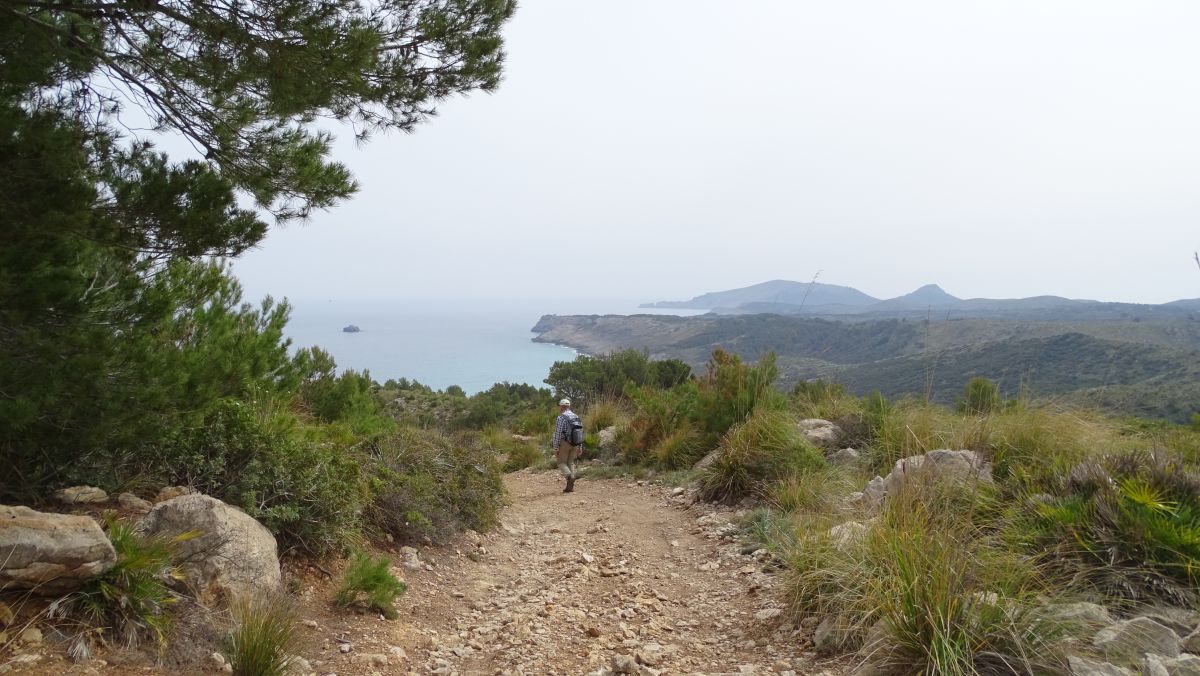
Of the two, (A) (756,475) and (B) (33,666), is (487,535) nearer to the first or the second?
(A) (756,475)

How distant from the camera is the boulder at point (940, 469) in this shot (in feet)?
15.2

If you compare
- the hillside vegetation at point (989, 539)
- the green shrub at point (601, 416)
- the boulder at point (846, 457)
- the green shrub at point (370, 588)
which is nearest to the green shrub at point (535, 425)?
the green shrub at point (601, 416)

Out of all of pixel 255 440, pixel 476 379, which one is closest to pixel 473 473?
pixel 255 440

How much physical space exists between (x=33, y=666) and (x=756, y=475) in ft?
21.6

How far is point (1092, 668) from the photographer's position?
2768 millimetres

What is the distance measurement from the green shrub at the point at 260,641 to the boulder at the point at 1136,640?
3.80 meters

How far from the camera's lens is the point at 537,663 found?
393 centimetres

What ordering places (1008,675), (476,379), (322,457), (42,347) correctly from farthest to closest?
1. (476,379)
2. (322,457)
3. (42,347)
4. (1008,675)

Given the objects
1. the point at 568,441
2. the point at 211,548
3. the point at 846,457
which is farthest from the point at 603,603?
the point at 568,441

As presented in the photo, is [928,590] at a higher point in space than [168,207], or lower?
lower

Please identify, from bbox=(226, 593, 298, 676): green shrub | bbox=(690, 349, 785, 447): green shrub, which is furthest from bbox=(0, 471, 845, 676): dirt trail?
bbox=(690, 349, 785, 447): green shrub

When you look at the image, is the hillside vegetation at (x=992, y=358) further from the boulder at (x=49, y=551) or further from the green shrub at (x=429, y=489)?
the boulder at (x=49, y=551)

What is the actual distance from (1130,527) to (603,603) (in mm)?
3439

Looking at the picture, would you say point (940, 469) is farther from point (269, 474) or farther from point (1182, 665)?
point (269, 474)
